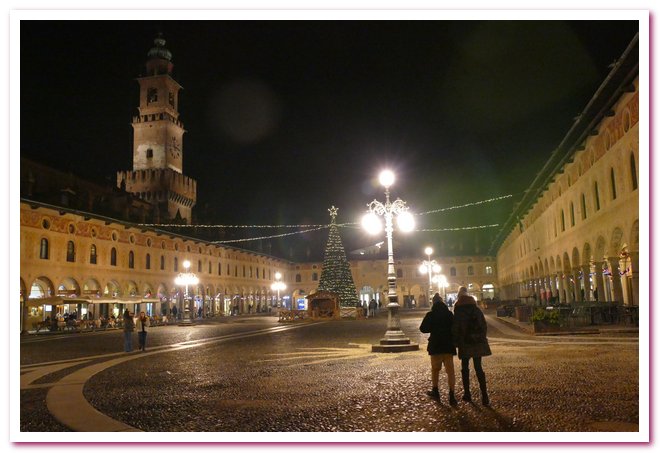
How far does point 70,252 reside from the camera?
119 ft

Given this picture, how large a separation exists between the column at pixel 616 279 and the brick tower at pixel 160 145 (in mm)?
57104

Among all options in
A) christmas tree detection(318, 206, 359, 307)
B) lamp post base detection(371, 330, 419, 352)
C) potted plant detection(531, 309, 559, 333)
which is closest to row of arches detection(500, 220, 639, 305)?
potted plant detection(531, 309, 559, 333)

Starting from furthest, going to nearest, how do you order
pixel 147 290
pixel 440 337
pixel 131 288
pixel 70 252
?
pixel 147 290, pixel 131 288, pixel 70 252, pixel 440 337

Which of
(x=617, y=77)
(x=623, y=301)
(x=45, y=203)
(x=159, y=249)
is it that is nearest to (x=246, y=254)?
(x=159, y=249)

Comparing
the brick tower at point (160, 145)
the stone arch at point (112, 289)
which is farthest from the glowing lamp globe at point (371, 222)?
the brick tower at point (160, 145)

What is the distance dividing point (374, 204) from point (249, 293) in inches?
1995

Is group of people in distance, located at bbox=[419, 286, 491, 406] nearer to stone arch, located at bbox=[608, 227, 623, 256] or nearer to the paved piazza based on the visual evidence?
the paved piazza

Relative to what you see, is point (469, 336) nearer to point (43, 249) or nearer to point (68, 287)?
point (43, 249)

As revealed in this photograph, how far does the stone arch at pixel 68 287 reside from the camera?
3453 centimetres

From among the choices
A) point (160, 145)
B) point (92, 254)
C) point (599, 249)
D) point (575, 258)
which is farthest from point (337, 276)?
point (160, 145)

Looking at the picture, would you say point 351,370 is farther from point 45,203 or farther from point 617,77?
point 45,203

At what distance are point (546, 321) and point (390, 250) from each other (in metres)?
7.05

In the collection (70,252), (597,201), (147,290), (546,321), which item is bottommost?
(147,290)

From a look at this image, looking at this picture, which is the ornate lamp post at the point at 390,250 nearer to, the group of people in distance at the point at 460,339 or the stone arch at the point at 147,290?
the group of people in distance at the point at 460,339
